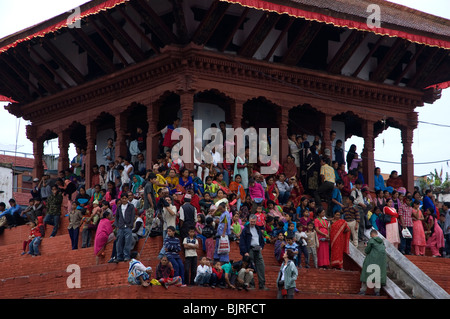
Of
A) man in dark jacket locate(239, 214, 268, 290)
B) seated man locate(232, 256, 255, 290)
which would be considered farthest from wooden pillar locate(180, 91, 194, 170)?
seated man locate(232, 256, 255, 290)

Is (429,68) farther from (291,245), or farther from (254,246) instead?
(254,246)

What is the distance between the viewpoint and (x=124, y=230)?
20234 mm

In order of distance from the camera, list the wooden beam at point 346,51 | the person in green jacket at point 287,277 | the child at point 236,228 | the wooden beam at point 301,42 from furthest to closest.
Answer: the wooden beam at point 346,51, the wooden beam at point 301,42, the child at point 236,228, the person in green jacket at point 287,277

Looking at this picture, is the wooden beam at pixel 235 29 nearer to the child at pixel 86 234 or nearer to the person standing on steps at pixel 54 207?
the person standing on steps at pixel 54 207

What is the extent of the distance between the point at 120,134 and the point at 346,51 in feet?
20.8

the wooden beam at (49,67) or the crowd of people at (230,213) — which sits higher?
the wooden beam at (49,67)

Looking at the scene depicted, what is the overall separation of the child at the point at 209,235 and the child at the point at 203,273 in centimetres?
83

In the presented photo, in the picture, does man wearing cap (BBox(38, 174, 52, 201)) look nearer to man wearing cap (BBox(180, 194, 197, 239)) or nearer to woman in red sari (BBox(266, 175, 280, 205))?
woman in red sari (BBox(266, 175, 280, 205))

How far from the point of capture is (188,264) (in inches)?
765

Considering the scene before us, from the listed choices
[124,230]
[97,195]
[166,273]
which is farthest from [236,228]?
[97,195]

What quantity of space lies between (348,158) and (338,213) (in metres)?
5.98

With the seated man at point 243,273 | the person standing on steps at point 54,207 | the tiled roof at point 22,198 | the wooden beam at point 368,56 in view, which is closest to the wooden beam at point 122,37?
the person standing on steps at point 54,207

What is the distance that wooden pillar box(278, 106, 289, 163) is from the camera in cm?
2573

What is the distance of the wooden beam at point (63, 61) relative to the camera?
27.2m
